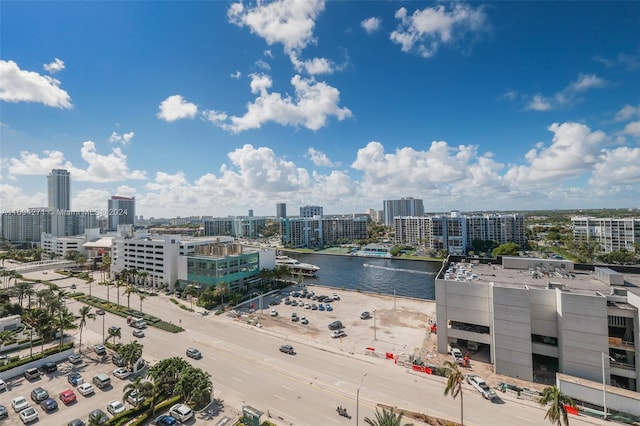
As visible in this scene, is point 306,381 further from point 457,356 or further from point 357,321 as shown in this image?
point 357,321

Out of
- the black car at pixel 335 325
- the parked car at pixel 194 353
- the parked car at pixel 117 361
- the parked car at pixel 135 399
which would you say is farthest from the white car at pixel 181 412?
the black car at pixel 335 325

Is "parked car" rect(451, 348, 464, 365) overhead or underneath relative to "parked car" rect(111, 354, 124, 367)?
underneath

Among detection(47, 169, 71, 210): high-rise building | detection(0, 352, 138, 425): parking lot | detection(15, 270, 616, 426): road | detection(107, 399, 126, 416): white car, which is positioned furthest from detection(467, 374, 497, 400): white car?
detection(47, 169, 71, 210): high-rise building

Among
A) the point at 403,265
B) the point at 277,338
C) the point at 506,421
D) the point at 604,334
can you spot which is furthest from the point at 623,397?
the point at 403,265

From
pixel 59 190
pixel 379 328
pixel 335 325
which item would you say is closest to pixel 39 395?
pixel 335 325

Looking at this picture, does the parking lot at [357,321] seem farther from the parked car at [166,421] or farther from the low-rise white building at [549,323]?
the parked car at [166,421]

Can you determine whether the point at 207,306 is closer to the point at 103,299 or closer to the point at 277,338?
the point at 277,338

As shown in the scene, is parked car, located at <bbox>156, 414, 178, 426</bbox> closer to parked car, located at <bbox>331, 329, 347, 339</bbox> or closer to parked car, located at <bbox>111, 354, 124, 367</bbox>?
parked car, located at <bbox>111, 354, 124, 367</bbox>
